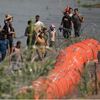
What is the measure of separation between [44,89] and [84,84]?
8.19 feet

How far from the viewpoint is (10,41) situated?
782 inches

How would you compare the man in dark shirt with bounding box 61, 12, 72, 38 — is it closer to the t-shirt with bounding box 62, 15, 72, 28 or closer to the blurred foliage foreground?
the t-shirt with bounding box 62, 15, 72, 28

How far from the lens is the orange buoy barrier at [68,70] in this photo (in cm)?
1271

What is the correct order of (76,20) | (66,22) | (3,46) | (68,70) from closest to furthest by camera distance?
(68,70)
(3,46)
(66,22)
(76,20)

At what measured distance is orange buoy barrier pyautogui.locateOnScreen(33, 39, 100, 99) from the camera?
1271 centimetres

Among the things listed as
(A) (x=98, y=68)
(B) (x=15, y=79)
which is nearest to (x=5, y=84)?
(B) (x=15, y=79)

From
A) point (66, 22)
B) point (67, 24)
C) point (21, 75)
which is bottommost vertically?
point (67, 24)

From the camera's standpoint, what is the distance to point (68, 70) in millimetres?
14344

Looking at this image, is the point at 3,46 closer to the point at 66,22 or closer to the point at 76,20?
the point at 66,22

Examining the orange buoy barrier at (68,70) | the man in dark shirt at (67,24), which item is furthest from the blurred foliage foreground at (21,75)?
the man in dark shirt at (67,24)

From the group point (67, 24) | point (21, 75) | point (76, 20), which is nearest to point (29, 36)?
point (21, 75)

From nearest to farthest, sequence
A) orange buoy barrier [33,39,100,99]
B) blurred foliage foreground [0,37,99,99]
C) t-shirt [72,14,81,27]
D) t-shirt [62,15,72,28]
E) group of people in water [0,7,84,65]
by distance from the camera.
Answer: blurred foliage foreground [0,37,99,99] < orange buoy barrier [33,39,100,99] < group of people in water [0,7,84,65] < t-shirt [62,15,72,28] < t-shirt [72,14,81,27]

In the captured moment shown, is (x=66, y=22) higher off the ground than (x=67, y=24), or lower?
higher

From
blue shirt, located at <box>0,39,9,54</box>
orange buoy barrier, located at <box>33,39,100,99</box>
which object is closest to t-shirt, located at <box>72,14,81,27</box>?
orange buoy barrier, located at <box>33,39,100,99</box>
